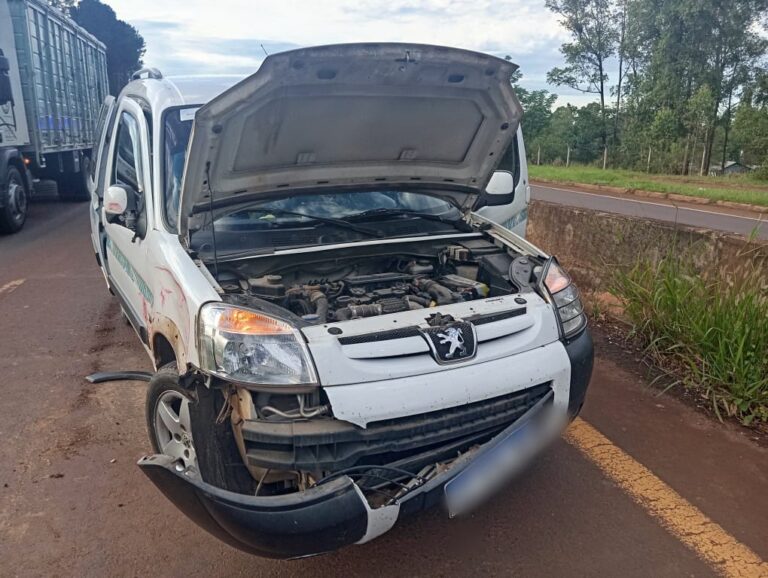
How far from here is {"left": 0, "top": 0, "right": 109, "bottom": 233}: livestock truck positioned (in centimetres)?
938

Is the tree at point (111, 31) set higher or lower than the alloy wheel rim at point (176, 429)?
higher

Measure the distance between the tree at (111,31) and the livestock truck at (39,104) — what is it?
51.8 feet

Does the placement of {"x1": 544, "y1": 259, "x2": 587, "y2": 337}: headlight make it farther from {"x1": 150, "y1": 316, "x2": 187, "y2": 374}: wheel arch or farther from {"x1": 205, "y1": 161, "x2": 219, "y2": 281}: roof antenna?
{"x1": 150, "y1": 316, "x2": 187, "y2": 374}: wheel arch

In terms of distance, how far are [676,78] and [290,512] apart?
2966cm

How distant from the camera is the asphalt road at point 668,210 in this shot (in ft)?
37.7

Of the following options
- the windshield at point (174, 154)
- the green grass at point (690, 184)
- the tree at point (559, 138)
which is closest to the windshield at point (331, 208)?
the windshield at point (174, 154)

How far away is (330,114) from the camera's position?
321cm

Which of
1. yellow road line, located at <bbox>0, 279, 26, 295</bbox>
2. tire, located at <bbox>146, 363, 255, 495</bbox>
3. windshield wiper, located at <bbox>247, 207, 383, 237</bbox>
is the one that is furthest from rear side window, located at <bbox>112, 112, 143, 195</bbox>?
yellow road line, located at <bbox>0, 279, 26, 295</bbox>

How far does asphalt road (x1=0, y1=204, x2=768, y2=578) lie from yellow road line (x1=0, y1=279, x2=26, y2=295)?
240 cm

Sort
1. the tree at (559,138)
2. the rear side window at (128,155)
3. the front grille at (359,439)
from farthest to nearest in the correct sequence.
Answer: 1. the tree at (559,138)
2. the rear side window at (128,155)
3. the front grille at (359,439)

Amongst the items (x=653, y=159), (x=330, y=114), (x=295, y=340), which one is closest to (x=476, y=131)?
(x=330, y=114)

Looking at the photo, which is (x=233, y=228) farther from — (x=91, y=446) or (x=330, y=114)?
(x=91, y=446)

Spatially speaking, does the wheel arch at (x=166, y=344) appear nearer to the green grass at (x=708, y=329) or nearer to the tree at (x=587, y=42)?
the green grass at (x=708, y=329)

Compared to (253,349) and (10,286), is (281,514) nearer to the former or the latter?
(253,349)
